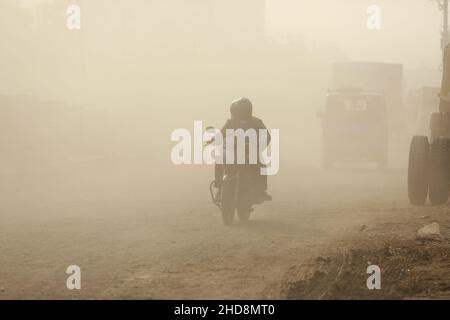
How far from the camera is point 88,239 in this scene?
1175cm

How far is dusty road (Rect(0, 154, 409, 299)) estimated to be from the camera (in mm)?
8273

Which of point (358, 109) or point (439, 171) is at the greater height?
point (358, 109)

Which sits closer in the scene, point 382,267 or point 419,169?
point 382,267

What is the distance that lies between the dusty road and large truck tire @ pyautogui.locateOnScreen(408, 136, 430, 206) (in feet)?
1.18

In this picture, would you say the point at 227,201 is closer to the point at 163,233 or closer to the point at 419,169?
the point at 163,233

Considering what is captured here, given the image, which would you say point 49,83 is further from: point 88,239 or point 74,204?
point 88,239

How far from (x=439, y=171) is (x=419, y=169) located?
1.29ft

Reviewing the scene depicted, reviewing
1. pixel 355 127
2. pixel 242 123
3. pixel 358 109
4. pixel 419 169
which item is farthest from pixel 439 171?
pixel 358 109

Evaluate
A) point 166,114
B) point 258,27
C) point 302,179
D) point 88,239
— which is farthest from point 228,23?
point 88,239

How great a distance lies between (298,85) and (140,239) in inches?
2422

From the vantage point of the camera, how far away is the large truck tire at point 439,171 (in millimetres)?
14344

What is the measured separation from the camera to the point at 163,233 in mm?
12188

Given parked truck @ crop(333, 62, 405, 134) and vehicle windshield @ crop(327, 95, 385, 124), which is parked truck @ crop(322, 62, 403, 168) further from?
parked truck @ crop(333, 62, 405, 134)

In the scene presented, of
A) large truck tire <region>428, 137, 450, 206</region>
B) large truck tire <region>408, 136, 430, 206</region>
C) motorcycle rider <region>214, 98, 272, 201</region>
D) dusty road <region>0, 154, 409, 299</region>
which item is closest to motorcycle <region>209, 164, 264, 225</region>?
motorcycle rider <region>214, 98, 272, 201</region>
